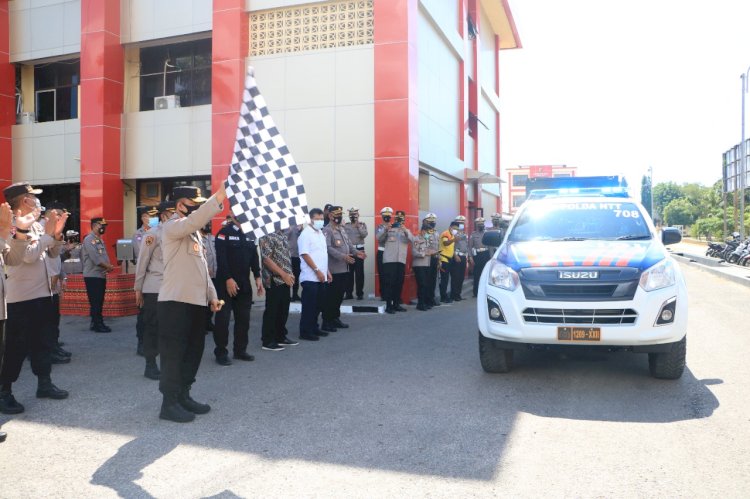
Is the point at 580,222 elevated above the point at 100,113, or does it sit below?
below

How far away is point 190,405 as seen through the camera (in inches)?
202

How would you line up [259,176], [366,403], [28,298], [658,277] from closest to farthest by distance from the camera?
[259,176], [366,403], [28,298], [658,277]

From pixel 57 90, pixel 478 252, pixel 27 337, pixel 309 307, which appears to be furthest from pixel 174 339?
pixel 57 90

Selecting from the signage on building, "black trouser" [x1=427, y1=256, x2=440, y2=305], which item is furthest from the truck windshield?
the signage on building

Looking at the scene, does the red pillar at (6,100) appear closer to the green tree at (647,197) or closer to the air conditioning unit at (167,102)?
the air conditioning unit at (167,102)

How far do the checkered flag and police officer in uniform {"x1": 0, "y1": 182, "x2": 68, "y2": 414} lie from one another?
5.33 feet

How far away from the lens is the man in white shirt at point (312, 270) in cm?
847

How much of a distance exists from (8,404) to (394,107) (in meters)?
9.35

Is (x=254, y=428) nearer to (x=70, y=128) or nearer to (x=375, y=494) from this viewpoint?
(x=375, y=494)

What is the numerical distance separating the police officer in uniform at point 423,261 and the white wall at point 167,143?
566 centimetres

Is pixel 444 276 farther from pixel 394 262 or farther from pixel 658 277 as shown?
pixel 658 277

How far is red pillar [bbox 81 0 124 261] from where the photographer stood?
49.3ft

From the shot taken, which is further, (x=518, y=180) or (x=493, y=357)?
(x=518, y=180)

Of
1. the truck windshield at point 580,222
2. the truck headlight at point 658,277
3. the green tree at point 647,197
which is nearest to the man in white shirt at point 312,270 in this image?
the truck windshield at point 580,222
